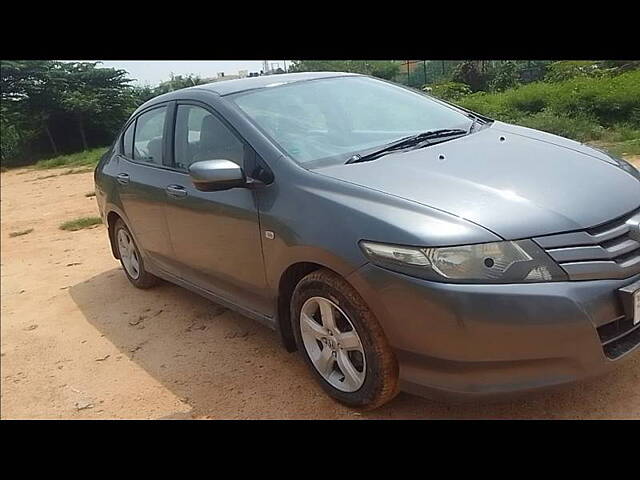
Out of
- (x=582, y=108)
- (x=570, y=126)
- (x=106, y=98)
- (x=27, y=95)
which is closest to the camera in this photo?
(x=27, y=95)

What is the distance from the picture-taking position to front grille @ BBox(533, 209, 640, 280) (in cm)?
206

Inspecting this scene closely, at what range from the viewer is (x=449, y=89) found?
17.3 m

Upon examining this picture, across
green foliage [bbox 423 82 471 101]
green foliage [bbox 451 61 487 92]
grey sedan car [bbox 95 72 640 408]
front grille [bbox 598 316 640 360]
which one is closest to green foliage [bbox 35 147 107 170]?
grey sedan car [bbox 95 72 640 408]

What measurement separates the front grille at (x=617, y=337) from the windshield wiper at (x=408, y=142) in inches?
50.4

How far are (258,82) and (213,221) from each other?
96 centimetres

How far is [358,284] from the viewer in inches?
89.7

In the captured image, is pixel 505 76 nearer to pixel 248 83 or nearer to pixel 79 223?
pixel 79 223

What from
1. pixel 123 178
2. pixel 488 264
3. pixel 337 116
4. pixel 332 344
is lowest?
pixel 332 344

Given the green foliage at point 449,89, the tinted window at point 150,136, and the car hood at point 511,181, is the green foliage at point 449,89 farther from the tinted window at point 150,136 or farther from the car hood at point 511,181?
the car hood at point 511,181

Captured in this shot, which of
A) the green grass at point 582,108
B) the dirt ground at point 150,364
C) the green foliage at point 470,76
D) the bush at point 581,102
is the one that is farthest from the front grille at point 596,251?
the green foliage at point 470,76

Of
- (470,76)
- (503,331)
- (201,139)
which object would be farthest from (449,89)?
(503,331)

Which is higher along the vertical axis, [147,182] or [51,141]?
[51,141]
